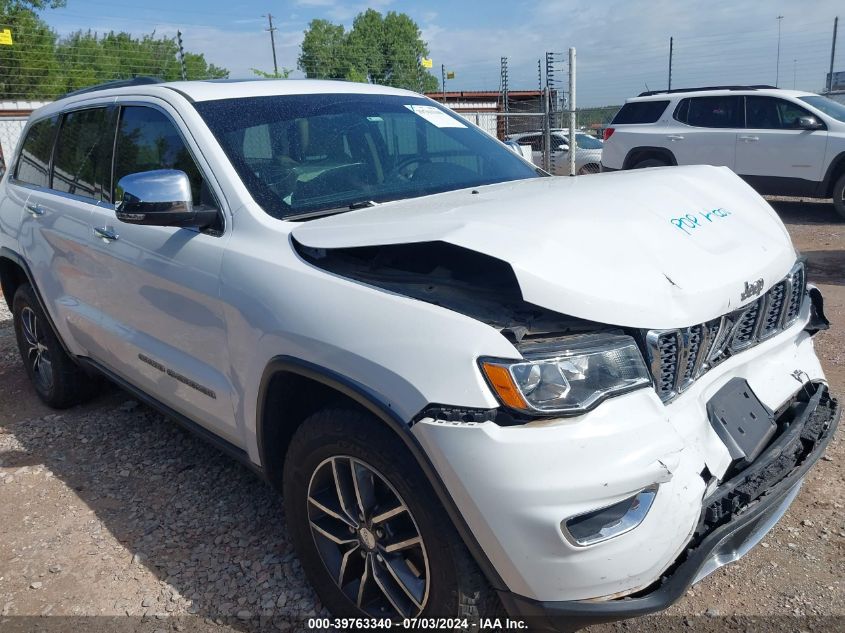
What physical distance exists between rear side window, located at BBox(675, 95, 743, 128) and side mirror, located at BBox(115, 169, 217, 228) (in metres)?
10.6

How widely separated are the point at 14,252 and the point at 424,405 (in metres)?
3.75

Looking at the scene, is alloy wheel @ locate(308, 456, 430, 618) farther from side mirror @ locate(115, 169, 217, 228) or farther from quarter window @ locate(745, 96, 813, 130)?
quarter window @ locate(745, 96, 813, 130)

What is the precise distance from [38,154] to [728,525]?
4498 mm

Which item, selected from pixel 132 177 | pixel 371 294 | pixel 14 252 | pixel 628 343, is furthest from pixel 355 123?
pixel 14 252

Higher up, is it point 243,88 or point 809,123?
point 243,88

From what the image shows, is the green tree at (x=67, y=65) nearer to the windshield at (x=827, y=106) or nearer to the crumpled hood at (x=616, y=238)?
the windshield at (x=827, y=106)

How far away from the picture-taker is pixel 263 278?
242cm

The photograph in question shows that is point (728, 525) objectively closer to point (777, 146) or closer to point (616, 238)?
point (616, 238)

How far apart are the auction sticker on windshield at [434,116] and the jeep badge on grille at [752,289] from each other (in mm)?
1881

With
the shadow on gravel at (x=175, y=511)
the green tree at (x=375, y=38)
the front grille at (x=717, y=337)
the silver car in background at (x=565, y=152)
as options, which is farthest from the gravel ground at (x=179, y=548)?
the green tree at (x=375, y=38)

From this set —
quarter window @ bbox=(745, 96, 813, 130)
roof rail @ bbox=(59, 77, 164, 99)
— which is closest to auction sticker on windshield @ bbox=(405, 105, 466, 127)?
roof rail @ bbox=(59, 77, 164, 99)

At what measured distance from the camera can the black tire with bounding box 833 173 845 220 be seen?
33.5 feet

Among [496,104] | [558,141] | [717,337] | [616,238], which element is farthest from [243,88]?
[496,104]

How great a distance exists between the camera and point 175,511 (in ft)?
11.0
